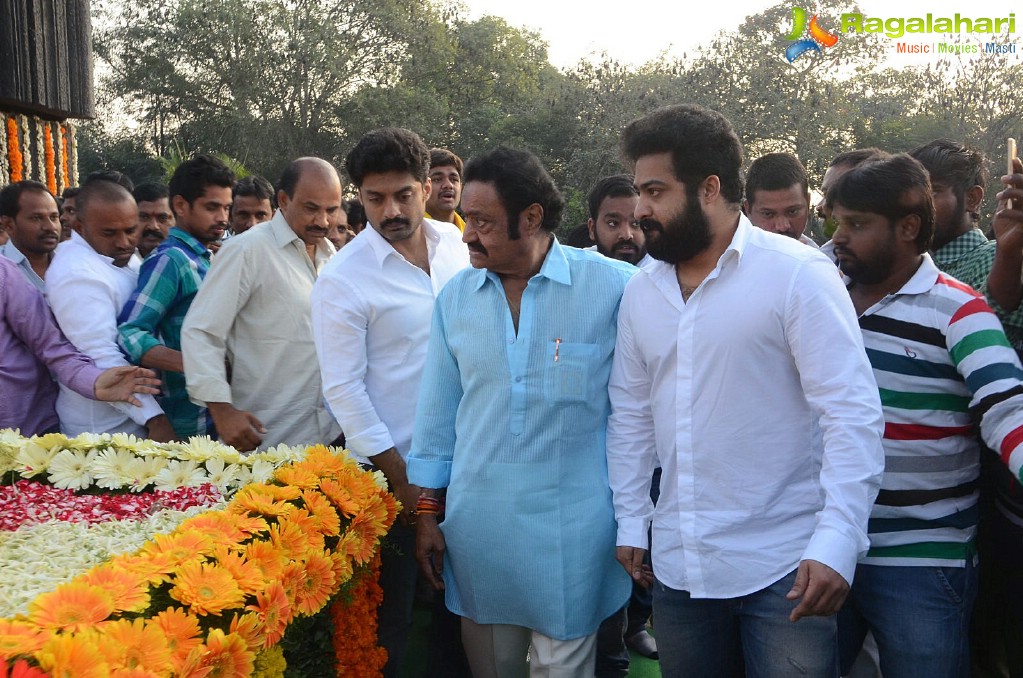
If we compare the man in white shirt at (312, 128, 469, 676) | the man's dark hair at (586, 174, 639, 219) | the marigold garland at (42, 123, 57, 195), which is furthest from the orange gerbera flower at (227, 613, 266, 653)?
the marigold garland at (42, 123, 57, 195)

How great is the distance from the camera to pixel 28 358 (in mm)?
4012

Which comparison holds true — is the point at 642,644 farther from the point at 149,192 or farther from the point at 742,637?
the point at 149,192

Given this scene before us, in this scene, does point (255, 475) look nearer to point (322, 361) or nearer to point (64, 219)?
point (322, 361)

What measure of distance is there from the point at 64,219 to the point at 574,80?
75.7ft

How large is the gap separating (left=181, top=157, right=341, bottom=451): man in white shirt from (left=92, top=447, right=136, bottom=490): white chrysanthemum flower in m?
0.61

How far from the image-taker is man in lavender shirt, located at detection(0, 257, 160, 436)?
12.6 feet

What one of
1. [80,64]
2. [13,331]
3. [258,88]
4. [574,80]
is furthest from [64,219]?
[258,88]

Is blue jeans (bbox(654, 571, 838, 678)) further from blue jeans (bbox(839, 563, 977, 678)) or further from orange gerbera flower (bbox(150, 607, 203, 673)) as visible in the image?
orange gerbera flower (bbox(150, 607, 203, 673))

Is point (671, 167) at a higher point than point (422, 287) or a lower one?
higher

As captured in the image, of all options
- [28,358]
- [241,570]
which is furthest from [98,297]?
[241,570]

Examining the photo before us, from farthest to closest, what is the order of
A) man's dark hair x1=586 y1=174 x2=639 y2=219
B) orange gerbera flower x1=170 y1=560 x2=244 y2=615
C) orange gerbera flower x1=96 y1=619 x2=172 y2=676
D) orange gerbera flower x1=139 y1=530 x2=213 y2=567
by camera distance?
man's dark hair x1=586 y1=174 x2=639 y2=219 → orange gerbera flower x1=139 y1=530 x2=213 y2=567 → orange gerbera flower x1=170 y1=560 x2=244 y2=615 → orange gerbera flower x1=96 y1=619 x2=172 y2=676

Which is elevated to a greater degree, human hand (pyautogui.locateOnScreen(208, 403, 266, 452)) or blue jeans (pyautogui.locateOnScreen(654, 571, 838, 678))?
human hand (pyautogui.locateOnScreen(208, 403, 266, 452))

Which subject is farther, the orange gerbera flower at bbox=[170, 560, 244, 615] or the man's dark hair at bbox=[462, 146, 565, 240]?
the man's dark hair at bbox=[462, 146, 565, 240]

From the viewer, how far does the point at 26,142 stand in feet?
38.3
